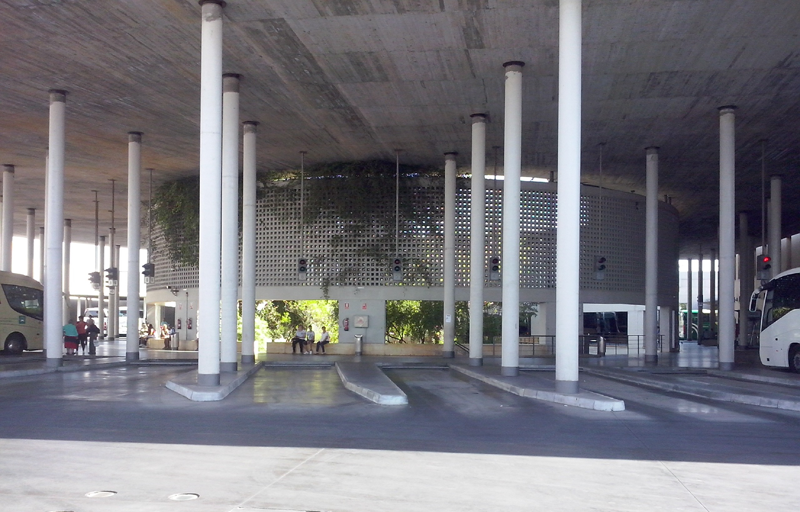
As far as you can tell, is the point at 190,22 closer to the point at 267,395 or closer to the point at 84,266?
the point at 267,395

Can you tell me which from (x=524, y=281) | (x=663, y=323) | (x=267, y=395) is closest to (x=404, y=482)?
(x=267, y=395)

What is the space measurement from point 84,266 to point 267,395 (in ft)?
177

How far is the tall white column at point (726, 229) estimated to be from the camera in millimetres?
21719

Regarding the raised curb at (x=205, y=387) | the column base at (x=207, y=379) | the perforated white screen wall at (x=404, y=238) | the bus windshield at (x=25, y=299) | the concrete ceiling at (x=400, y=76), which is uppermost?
the concrete ceiling at (x=400, y=76)

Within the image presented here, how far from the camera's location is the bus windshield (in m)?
28.5

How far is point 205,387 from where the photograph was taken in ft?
47.2

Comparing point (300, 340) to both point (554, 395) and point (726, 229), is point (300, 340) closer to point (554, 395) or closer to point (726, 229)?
point (726, 229)

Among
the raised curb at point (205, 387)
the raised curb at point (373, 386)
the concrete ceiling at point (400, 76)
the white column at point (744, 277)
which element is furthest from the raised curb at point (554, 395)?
the white column at point (744, 277)

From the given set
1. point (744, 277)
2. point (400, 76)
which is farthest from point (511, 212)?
point (744, 277)

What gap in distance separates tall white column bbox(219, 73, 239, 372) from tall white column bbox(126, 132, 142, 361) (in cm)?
663

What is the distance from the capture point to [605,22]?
15.8 m

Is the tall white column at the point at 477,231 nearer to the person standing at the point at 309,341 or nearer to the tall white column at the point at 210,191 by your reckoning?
the tall white column at the point at 210,191

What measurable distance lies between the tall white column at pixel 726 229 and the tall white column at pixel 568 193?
942 centimetres

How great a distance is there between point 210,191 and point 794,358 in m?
17.0
